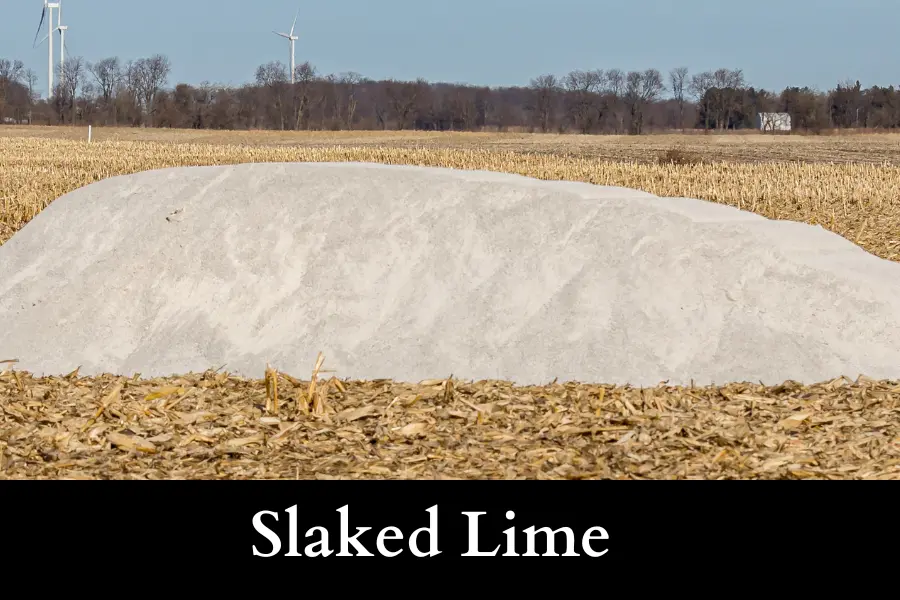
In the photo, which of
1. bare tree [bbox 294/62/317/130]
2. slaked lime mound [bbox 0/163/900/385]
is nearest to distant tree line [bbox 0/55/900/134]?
bare tree [bbox 294/62/317/130]

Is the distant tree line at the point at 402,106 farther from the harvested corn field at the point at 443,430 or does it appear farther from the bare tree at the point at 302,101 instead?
the harvested corn field at the point at 443,430

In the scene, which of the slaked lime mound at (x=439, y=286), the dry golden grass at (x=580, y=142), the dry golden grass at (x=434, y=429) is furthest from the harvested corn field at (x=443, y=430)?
the dry golden grass at (x=580, y=142)

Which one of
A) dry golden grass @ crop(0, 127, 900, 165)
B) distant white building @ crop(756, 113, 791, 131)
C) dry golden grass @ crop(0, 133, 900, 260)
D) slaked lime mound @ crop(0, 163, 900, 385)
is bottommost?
slaked lime mound @ crop(0, 163, 900, 385)

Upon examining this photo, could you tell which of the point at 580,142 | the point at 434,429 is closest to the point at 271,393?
the point at 434,429

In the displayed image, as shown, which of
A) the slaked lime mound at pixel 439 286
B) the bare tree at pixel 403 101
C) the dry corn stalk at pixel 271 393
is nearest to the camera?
the dry corn stalk at pixel 271 393

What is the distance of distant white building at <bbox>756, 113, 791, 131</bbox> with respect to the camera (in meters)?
90.1

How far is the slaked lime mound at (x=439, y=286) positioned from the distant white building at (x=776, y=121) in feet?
272

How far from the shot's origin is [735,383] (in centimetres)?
848

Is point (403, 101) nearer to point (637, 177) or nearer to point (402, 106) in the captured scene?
point (402, 106)

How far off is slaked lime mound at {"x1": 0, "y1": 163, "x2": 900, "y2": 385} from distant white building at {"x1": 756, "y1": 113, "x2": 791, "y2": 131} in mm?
82866

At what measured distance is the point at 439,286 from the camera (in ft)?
33.3

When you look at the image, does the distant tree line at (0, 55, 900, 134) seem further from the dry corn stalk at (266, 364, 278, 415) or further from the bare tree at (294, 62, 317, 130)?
the dry corn stalk at (266, 364, 278, 415)

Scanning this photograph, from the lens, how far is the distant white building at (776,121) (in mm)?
90075
